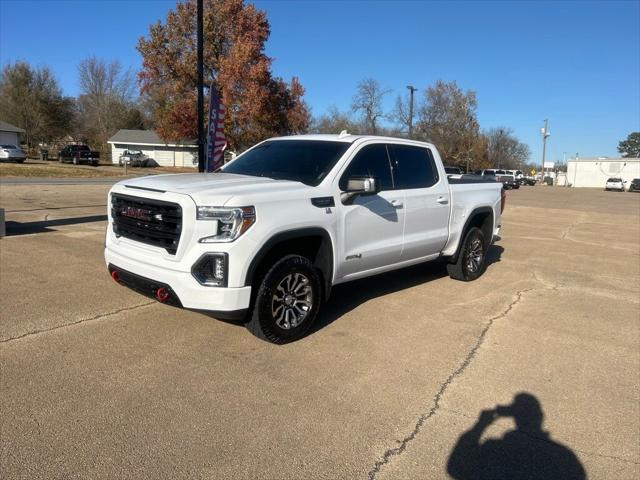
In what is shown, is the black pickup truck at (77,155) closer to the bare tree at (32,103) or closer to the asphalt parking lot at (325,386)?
the bare tree at (32,103)

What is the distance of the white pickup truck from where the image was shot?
4.00 metres

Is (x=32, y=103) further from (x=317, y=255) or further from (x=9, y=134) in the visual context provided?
(x=317, y=255)

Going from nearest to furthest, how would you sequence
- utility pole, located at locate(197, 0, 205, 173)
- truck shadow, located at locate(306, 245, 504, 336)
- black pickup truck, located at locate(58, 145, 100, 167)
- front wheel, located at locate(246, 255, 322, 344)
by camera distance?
front wheel, located at locate(246, 255, 322, 344), truck shadow, located at locate(306, 245, 504, 336), utility pole, located at locate(197, 0, 205, 173), black pickup truck, located at locate(58, 145, 100, 167)

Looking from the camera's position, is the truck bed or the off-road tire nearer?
the truck bed

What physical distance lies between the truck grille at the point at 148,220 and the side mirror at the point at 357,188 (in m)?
1.63

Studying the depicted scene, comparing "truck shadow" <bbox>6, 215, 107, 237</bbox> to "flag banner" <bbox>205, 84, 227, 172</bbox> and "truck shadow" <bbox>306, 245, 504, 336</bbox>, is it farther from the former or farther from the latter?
"truck shadow" <bbox>306, 245, 504, 336</bbox>

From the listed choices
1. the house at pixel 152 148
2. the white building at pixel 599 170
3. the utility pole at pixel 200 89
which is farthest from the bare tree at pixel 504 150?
the utility pole at pixel 200 89

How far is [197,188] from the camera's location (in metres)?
4.22

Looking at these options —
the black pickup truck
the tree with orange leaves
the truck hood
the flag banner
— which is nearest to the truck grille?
the truck hood

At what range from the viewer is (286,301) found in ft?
14.9

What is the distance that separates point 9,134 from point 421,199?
185 ft

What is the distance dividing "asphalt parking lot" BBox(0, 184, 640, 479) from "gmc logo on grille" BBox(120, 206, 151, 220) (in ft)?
3.57

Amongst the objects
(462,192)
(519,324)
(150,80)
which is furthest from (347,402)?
(150,80)

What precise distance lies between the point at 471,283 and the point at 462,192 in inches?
54.0
